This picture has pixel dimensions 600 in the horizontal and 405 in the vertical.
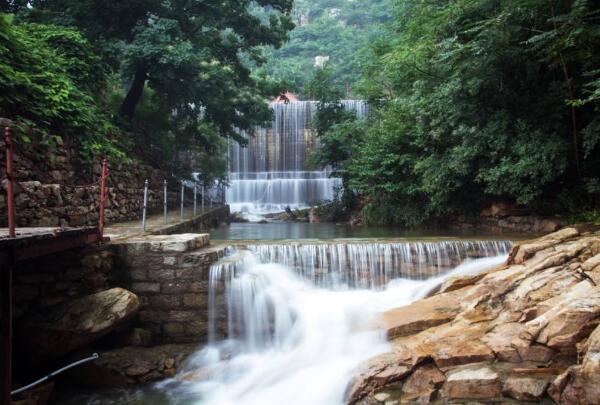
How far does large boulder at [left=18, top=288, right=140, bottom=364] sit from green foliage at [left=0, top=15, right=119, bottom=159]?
10.5 feet

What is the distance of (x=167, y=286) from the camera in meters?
6.85

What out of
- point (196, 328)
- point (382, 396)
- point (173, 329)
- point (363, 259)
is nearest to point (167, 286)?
point (173, 329)

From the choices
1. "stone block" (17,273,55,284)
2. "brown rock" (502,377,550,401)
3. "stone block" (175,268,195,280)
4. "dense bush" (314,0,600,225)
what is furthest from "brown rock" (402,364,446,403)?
"stone block" (17,273,55,284)

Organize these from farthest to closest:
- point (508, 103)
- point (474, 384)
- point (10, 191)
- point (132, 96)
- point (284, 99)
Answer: point (284, 99) < point (132, 96) < point (508, 103) < point (10, 191) < point (474, 384)

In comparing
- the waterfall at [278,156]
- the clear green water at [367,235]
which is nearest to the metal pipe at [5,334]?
the clear green water at [367,235]

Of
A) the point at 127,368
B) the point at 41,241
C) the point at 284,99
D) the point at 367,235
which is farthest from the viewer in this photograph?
the point at 284,99

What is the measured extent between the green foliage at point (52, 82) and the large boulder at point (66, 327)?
3.21 meters

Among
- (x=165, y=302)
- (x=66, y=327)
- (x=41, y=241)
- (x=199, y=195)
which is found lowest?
(x=66, y=327)

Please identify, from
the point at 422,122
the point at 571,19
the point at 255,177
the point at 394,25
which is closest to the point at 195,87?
the point at 422,122

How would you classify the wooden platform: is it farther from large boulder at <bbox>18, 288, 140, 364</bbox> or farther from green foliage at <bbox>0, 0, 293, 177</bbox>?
green foliage at <bbox>0, 0, 293, 177</bbox>

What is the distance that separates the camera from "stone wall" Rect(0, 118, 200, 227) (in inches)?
259

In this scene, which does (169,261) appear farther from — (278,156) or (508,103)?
(278,156)

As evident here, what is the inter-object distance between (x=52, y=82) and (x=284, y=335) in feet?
21.6

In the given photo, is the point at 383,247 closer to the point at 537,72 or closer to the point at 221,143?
the point at 537,72
